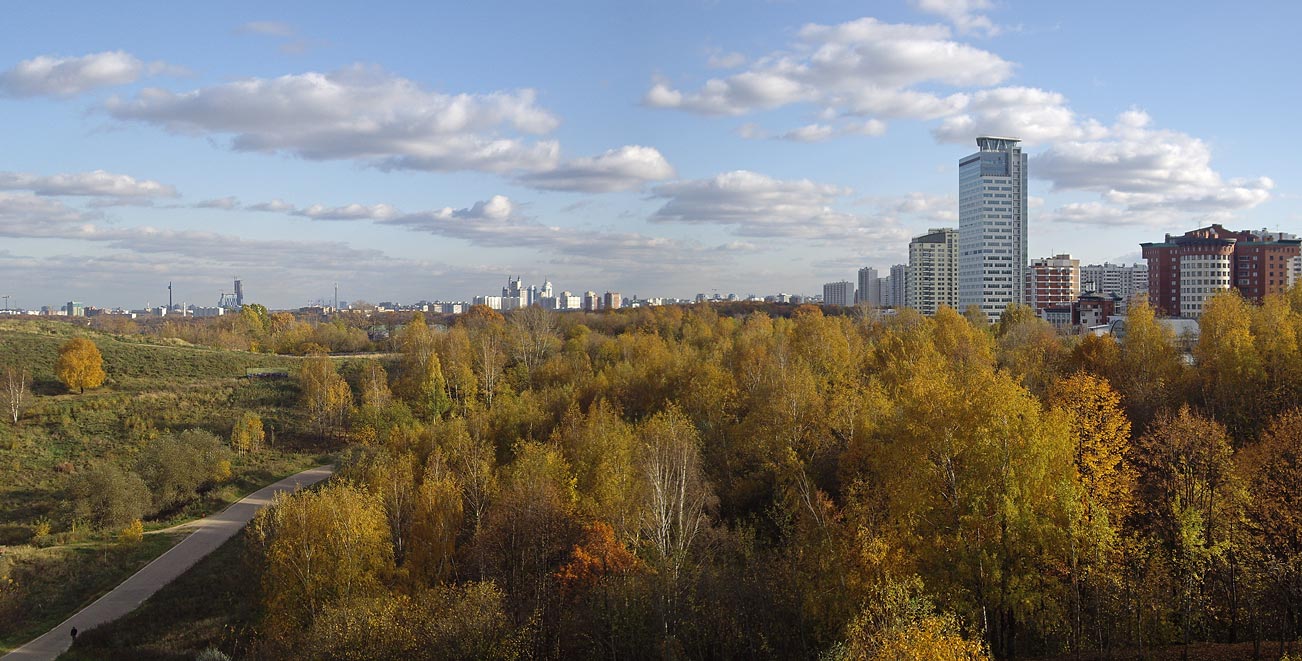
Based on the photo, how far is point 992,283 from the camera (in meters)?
147

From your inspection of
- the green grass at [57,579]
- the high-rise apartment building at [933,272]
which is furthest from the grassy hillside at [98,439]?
the high-rise apartment building at [933,272]

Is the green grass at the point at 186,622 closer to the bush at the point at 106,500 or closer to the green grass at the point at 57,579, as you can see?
the green grass at the point at 57,579

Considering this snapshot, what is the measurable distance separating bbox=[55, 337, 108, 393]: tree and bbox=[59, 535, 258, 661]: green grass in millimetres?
40637

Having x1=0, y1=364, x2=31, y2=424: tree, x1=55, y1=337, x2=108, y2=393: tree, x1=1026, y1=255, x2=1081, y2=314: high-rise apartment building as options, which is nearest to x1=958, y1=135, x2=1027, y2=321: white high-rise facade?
x1=1026, y1=255, x2=1081, y2=314: high-rise apartment building

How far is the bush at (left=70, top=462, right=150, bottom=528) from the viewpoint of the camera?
145 ft

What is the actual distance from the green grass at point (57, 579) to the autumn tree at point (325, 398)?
24131mm

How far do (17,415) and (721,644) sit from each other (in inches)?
2436

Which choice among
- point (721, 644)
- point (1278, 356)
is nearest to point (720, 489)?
point (721, 644)

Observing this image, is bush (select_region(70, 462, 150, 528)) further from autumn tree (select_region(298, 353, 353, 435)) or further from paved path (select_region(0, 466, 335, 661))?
autumn tree (select_region(298, 353, 353, 435))

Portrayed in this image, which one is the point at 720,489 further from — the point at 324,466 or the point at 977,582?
the point at 324,466

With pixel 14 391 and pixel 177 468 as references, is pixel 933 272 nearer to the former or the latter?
pixel 177 468

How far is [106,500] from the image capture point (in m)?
44.8

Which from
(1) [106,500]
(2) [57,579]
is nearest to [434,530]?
(2) [57,579]

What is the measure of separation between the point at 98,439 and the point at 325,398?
15764mm
